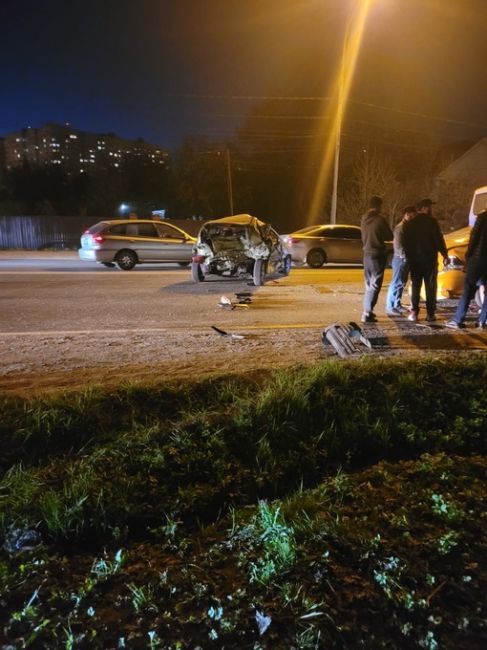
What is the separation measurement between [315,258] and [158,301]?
25.9ft

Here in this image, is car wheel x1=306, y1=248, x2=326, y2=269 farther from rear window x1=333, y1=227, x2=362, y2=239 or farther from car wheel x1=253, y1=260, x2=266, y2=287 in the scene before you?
car wheel x1=253, y1=260, x2=266, y2=287

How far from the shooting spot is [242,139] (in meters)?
39.2

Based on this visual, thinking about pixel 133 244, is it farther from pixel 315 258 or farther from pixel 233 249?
pixel 315 258

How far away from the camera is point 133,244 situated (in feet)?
49.5

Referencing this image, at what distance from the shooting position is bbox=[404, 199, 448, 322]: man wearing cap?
6.86 m

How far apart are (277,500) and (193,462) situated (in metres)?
0.61

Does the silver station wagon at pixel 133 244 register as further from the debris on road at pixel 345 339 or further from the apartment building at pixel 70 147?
the apartment building at pixel 70 147

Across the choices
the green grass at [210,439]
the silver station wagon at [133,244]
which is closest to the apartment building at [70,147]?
the silver station wagon at [133,244]

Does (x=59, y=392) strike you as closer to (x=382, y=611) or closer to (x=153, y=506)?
(x=153, y=506)

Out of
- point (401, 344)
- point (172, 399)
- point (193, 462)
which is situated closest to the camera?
point (193, 462)

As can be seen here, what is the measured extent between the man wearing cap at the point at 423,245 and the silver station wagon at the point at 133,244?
A: 31.8 ft

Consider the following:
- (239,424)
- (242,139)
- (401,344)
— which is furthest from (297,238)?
(242,139)

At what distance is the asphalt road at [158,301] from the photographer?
7.34m

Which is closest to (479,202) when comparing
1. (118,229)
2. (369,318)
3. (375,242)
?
(375,242)
